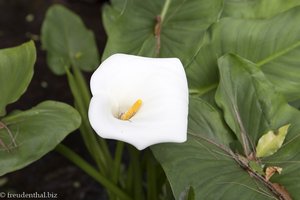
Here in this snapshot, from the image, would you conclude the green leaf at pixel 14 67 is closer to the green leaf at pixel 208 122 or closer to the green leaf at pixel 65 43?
the green leaf at pixel 208 122

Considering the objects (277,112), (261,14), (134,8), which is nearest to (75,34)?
(134,8)

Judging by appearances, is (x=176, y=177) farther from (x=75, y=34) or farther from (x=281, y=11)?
(x=75, y=34)

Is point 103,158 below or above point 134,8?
below

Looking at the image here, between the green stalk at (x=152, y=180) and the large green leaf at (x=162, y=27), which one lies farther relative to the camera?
the green stalk at (x=152, y=180)

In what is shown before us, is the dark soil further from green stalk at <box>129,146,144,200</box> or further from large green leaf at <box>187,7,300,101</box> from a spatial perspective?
large green leaf at <box>187,7,300,101</box>

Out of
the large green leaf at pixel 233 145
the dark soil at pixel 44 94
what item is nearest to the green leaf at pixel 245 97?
the large green leaf at pixel 233 145

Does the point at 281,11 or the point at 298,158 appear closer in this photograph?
the point at 298,158

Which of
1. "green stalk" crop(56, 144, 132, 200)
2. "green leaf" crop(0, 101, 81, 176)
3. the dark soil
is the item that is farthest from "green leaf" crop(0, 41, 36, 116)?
the dark soil
